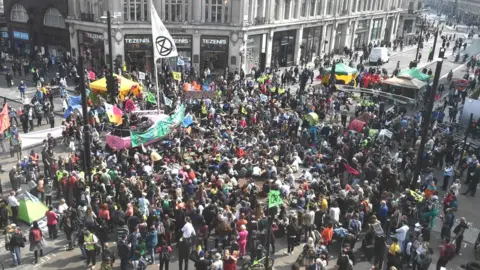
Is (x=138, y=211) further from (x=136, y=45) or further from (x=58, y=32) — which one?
(x=58, y=32)

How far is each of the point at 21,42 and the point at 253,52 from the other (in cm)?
2460

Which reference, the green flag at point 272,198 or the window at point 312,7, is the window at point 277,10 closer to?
the window at point 312,7

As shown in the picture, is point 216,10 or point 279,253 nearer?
point 279,253

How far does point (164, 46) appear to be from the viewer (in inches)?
1035

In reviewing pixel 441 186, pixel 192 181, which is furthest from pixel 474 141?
pixel 192 181

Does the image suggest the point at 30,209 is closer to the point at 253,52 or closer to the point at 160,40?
the point at 160,40

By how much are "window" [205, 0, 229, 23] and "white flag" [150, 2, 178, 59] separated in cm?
1676

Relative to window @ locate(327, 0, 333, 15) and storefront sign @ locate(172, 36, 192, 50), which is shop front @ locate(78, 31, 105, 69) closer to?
storefront sign @ locate(172, 36, 192, 50)

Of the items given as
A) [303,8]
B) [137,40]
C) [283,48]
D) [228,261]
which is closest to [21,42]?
[137,40]

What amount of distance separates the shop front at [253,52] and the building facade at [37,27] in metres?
17.8

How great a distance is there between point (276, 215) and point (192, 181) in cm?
Result: 375

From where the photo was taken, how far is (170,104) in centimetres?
2928

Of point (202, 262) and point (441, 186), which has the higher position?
point (202, 262)

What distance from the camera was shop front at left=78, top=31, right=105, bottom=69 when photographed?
41.8m
